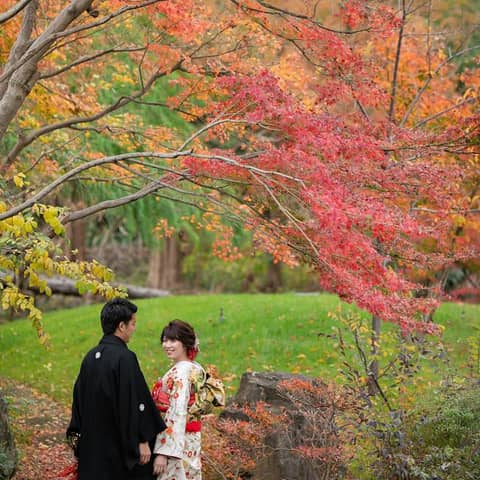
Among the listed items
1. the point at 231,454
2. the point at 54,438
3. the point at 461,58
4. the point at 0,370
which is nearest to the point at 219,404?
the point at 231,454

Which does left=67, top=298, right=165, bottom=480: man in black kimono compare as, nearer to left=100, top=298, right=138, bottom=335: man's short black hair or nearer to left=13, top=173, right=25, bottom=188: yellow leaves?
left=100, top=298, right=138, bottom=335: man's short black hair

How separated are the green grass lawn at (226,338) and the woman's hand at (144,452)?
597 cm

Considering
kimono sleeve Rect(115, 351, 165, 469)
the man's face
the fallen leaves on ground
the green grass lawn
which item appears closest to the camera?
kimono sleeve Rect(115, 351, 165, 469)

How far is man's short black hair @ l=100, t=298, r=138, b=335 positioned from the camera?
15.4 feet

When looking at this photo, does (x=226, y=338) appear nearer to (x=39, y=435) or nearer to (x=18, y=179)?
(x=39, y=435)

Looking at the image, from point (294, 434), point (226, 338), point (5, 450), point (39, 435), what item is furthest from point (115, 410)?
point (226, 338)

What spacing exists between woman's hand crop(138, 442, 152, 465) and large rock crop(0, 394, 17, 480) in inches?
82.0

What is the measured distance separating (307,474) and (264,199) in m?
2.38

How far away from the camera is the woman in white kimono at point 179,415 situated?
484 cm

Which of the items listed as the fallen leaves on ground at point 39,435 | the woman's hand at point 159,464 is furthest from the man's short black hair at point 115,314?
the fallen leaves on ground at point 39,435

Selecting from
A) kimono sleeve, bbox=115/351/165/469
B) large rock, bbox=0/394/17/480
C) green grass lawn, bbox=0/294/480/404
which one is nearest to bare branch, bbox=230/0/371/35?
kimono sleeve, bbox=115/351/165/469

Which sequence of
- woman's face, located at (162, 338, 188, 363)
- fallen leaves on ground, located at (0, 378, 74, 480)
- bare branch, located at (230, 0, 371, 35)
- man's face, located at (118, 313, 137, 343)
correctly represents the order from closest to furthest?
man's face, located at (118, 313, 137, 343)
woman's face, located at (162, 338, 188, 363)
bare branch, located at (230, 0, 371, 35)
fallen leaves on ground, located at (0, 378, 74, 480)

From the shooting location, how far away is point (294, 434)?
645cm

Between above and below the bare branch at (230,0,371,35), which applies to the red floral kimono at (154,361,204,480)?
below
